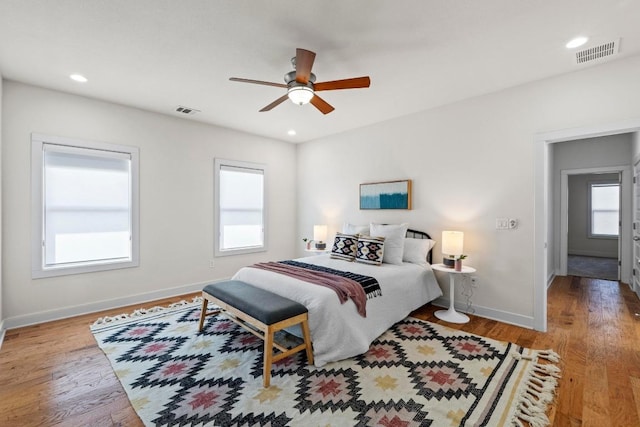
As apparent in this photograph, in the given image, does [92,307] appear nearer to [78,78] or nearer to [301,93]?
[78,78]

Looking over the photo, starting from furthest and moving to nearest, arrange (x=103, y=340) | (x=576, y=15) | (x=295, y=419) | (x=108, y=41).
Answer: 1. (x=103, y=340)
2. (x=108, y=41)
3. (x=576, y=15)
4. (x=295, y=419)

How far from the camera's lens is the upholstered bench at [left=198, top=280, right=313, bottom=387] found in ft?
7.36

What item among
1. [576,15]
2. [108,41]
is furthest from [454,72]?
[108,41]

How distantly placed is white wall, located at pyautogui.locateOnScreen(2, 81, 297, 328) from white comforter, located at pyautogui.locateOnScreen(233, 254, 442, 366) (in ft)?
5.67

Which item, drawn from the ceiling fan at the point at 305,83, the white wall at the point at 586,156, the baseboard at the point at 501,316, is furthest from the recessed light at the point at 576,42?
the white wall at the point at 586,156

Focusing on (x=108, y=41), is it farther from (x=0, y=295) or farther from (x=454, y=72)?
(x=454, y=72)

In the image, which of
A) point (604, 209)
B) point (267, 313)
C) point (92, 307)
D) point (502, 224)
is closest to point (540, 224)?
point (502, 224)

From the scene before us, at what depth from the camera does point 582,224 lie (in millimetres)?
8031

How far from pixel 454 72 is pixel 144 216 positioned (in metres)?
4.36

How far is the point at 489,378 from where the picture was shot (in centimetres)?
227

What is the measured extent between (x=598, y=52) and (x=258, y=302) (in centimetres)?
376

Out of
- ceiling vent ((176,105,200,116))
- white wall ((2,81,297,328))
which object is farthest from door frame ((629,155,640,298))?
ceiling vent ((176,105,200,116))

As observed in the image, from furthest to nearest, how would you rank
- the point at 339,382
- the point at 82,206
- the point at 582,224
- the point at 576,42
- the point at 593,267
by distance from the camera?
1. the point at 582,224
2. the point at 593,267
3. the point at 82,206
4. the point at 576,42
5. the point at 339,382

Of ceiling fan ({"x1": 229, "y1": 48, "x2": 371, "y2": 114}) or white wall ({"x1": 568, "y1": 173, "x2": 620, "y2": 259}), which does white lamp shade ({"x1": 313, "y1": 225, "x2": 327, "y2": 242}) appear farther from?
white wall ({"x1": 568, "y1": 173, "x2": 620, "y2": 259})
